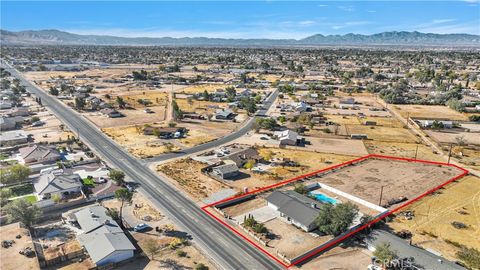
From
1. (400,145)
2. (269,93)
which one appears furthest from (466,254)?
(269,93)

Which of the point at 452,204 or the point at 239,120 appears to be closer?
the point at 452,204

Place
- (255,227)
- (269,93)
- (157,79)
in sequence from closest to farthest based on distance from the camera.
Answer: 1. (255,227)
2. (269,93)
3. (157,79)

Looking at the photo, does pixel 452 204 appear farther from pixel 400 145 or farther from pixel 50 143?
pixel 50 143

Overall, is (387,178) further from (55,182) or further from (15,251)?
(15,251)

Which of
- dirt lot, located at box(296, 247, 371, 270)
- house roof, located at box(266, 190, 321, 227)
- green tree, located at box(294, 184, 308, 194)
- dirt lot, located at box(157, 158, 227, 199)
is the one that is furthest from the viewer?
dirt lot, located at box(157, 158, 227, 199)

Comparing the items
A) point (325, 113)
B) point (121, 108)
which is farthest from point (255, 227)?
point (121, 108)

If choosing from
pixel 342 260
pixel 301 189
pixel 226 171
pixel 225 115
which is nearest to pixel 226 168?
pixel 226 171

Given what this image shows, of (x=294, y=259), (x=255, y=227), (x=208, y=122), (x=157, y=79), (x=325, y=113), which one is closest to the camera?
(x=294, y=259)

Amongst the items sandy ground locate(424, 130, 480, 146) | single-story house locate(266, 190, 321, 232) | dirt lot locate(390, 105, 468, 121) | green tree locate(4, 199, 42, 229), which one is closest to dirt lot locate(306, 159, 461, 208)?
single-story house locate(266, 190, 321, 232)

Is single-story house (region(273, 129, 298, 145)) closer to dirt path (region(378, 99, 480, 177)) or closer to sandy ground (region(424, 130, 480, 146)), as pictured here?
dirt path (region(378, 99, 480, 177))
